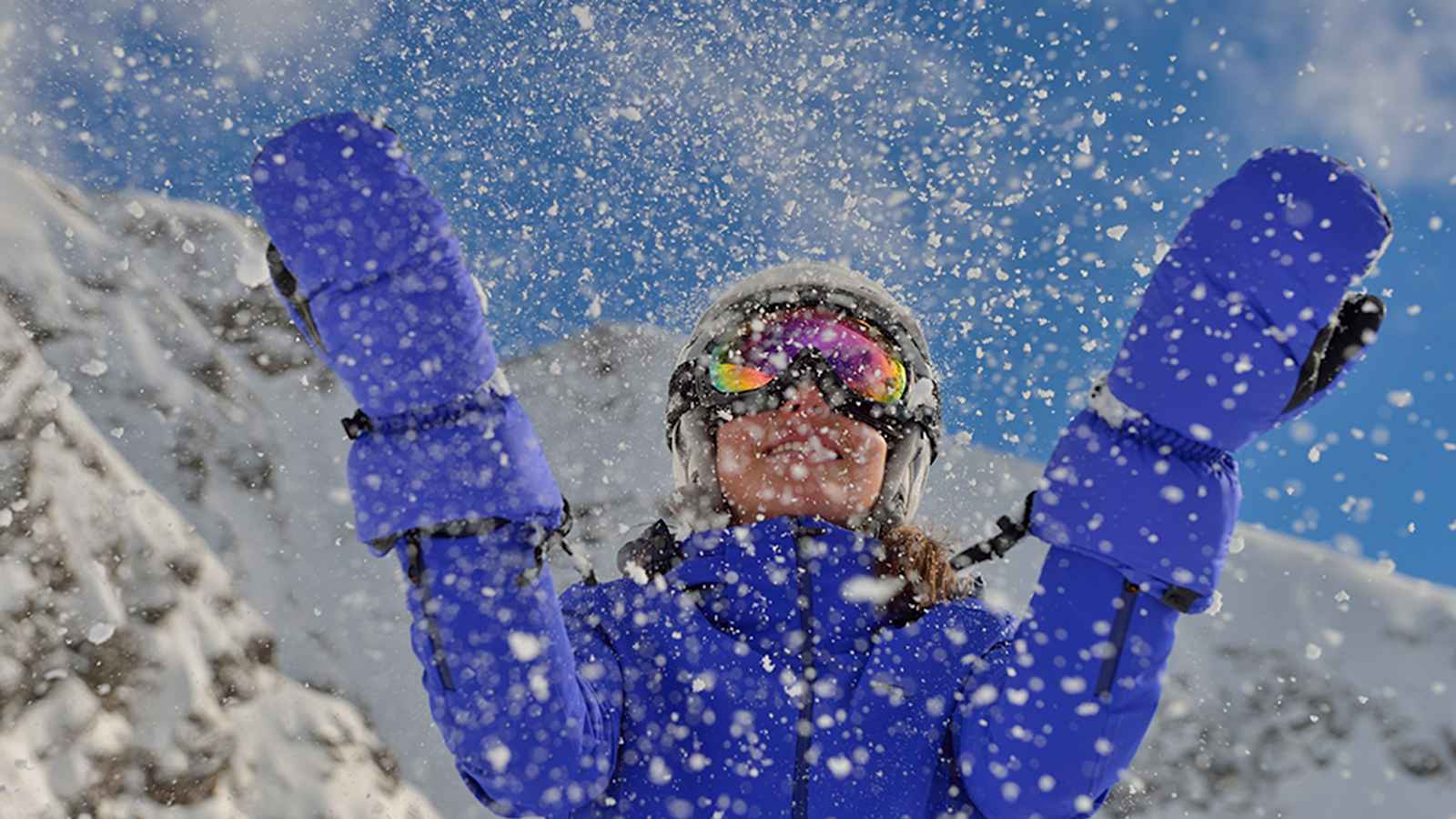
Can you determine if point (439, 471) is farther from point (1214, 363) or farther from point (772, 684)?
point (1214, 363)

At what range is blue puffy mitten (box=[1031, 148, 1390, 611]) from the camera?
2117mm

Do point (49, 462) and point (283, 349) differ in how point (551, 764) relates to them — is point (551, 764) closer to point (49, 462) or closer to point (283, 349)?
point (49, 462)

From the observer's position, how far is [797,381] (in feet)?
12.1

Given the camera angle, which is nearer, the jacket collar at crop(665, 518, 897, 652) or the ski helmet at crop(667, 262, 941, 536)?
the jacket collar at crop(665, 518, 897, 652)

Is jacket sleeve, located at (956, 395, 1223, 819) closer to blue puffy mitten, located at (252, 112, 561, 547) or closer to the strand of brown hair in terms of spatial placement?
the strand of brown hair

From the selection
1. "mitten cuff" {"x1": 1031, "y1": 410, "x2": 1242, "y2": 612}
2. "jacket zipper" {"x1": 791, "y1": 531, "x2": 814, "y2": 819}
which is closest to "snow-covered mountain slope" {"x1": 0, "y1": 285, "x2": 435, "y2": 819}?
"jacket zipper" {"x1": 791, "y1": 531, "x2": 814, "y2": 819}

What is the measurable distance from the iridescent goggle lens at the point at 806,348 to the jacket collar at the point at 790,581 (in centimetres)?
78

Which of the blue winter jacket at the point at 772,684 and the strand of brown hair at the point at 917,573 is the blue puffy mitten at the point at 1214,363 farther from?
the strand of brown hair at the point at 917,573

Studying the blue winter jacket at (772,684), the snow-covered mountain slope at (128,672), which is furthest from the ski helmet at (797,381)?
the snow-covered mountain slope at (128,672)

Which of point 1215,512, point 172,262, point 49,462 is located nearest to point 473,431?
point 1215,512

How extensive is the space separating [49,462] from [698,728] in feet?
Answer: 54.0

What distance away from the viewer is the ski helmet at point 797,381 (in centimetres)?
368

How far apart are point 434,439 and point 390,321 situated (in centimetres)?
29

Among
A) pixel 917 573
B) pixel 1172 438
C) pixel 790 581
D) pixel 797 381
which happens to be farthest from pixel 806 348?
pixel 1172 438
